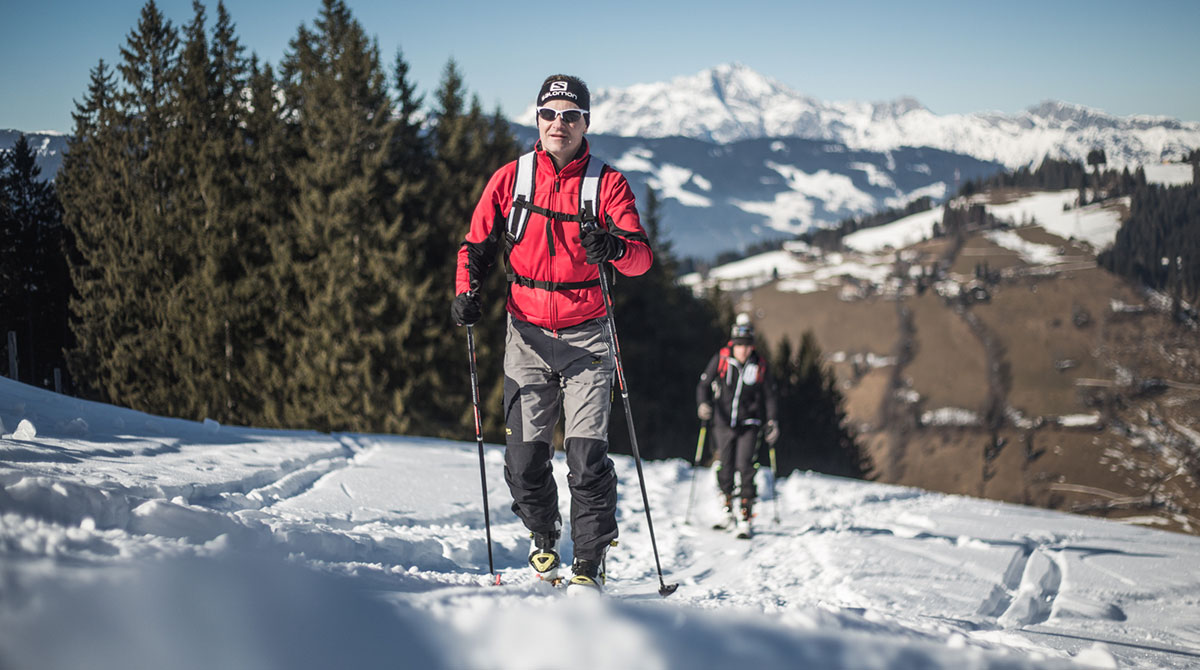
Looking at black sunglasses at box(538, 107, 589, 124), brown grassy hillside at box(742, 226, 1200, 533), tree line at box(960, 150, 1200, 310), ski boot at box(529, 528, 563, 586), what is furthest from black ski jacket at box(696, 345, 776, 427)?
brown grassy hillside at box(742, 226, 1200, 533)

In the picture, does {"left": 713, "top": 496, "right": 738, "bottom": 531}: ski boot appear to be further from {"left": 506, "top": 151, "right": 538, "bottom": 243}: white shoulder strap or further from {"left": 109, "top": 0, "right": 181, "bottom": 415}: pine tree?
A: {"left": 109, "top": 0, "right": 181, "bottom": 415}: pine tree

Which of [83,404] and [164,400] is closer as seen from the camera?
[83,404]

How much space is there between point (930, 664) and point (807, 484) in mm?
12278

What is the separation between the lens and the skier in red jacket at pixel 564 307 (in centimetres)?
423

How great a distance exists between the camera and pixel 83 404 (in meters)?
7.36

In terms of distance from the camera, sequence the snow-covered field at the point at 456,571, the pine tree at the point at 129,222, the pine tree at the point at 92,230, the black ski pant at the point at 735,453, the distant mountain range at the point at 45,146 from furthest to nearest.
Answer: the pine tree at the point at 129,222 < the pine tree at the point at 92,230 < the black ski pant at the point at 735,453 < the distant mountain range at the point at 45,146 < the snow-covered field at the point at 456,571

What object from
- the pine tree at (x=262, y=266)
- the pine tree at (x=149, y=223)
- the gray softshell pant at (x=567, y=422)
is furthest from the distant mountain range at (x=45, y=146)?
the pine tree at (x=262, y=266)

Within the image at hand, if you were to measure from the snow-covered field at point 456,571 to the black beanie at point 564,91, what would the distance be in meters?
2.75

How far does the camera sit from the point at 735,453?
30.7 feet

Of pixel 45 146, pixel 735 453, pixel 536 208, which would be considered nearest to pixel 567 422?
pixel 536 208

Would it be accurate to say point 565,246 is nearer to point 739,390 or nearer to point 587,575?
point 587,575

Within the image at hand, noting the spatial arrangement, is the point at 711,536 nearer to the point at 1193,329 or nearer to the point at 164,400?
the point at 164,400

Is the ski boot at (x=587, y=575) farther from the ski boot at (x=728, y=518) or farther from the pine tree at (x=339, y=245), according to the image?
the pine tree at (x=339, y=245)

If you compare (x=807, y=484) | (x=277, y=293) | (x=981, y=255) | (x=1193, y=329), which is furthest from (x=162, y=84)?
(x=981, y=255)
